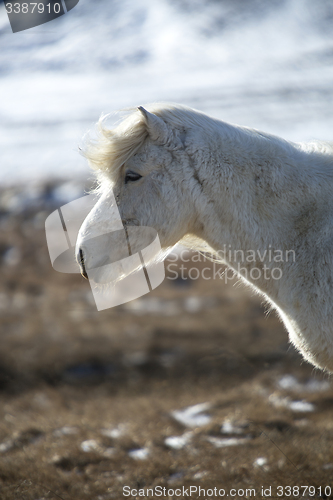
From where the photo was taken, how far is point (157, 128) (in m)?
1.74

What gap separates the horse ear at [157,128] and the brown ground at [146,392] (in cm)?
278

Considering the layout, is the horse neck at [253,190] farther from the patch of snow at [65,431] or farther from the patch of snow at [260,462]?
the patch of snow at [65,431]

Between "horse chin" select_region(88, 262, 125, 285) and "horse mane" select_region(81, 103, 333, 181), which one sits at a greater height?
"horse mane" select_region(81, 103, 333, 181)

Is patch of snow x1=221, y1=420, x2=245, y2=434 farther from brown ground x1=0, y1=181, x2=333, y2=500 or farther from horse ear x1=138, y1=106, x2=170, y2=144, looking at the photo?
horse ear x1=138, y1=106, x2=170, y2=144

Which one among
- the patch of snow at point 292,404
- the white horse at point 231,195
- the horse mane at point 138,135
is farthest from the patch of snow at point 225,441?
the horse mane at point 138,135

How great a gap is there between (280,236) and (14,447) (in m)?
3.53

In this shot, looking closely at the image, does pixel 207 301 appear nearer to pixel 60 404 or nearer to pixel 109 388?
pixel 109 388

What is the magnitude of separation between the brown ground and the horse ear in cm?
278

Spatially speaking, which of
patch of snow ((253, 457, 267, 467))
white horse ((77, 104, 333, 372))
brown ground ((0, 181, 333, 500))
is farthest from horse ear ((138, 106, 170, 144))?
patch of snow ((253, 457, 267, 467))

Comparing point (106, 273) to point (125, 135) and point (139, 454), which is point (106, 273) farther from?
point (139, 454)

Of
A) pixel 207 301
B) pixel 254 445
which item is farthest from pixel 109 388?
pixel 207 301

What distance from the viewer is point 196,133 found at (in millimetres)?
1810

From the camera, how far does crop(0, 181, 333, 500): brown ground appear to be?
2877 millimetres

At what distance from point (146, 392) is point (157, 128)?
4151 millimetres
